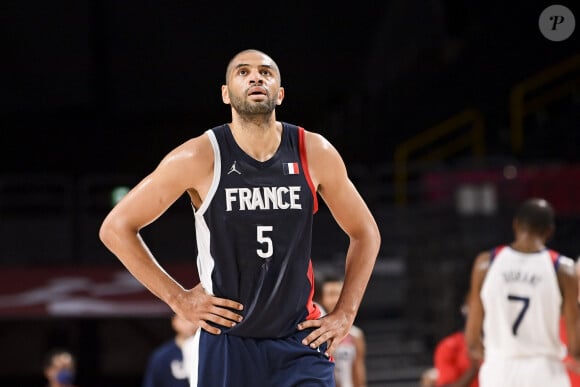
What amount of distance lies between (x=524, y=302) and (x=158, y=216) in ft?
9.34

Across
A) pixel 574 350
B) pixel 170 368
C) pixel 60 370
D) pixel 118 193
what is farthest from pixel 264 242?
pixel 118 193

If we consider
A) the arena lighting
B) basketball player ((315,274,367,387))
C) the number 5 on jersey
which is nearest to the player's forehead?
the number 5 on jersey

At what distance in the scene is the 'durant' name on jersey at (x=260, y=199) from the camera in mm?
3916

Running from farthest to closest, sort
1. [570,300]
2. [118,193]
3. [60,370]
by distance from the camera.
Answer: [118,193]
[60,370]
[570,300]

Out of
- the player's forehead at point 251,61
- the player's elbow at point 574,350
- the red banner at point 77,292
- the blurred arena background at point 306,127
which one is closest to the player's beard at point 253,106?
the player's forehead at point 251,61

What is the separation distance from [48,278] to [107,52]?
7.27 metres

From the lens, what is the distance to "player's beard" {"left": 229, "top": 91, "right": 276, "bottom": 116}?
3955 mm

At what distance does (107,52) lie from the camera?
1877 centimetres

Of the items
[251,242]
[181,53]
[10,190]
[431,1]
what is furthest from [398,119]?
[251,242]

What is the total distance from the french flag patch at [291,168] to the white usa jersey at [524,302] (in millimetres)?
2433

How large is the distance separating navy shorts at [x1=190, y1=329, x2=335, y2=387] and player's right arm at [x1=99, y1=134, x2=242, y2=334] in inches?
3.2

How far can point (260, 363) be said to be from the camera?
388 centimetres

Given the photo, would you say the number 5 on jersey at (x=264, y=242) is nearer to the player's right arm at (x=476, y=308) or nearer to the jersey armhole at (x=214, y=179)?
the jersey armhole at (x=214, y=179)

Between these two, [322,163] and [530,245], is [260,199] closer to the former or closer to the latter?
[322,163]
